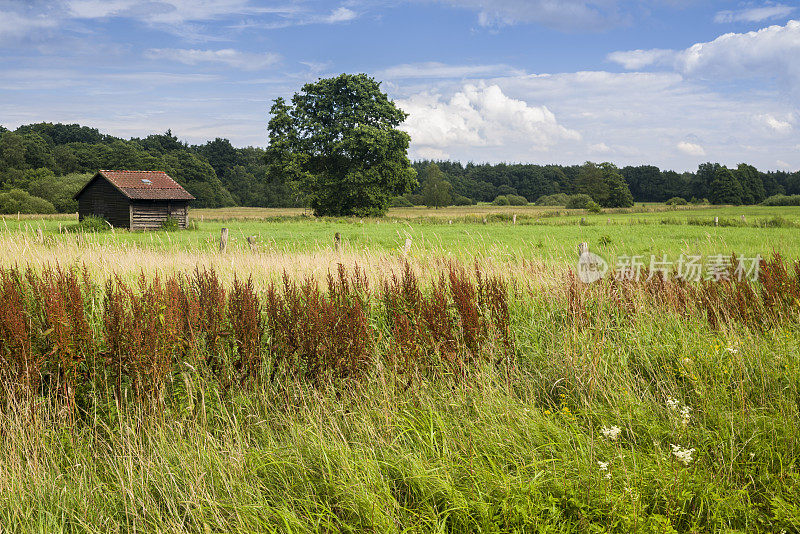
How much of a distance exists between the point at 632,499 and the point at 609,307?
455 cm

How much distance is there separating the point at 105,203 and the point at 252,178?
68.3m

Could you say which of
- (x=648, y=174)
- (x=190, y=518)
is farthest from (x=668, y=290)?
(x=648, y=174)

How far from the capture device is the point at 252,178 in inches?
4195

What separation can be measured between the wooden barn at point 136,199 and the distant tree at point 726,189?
320 feet

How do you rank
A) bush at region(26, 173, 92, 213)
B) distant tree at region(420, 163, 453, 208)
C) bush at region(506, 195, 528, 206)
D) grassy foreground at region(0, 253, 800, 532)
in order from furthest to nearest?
bush at region(506, 195, 528, 206), distant tree at region(420, 163, 453, 208), bush at region(26, 173, 92, 213), grassy foreground at region(0, 253, 800, 532)

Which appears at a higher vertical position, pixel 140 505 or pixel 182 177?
pixel 182 177

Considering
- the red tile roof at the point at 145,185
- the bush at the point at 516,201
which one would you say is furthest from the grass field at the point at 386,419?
the bush at the point at 516,201

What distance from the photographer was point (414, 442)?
149 inches

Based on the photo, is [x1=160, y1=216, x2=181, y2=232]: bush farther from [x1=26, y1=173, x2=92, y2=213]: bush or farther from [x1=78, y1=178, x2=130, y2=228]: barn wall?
[x1=26, y1=173, x2=92, y2=213]: bush

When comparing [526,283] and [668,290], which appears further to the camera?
[526,283]

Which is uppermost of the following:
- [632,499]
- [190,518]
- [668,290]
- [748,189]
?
[748,189]

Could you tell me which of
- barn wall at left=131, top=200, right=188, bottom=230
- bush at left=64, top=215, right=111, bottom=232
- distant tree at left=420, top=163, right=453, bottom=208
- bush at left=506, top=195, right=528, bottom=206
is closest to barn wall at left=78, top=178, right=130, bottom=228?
barn wall at left=131, top=200, right=188, bottom=230

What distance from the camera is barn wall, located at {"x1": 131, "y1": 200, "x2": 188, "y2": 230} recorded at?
3834 cm

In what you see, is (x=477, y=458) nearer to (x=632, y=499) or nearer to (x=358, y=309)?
(x=632, y=499)
